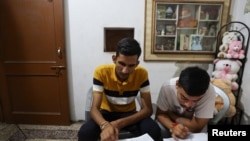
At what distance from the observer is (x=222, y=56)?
82.7 inches

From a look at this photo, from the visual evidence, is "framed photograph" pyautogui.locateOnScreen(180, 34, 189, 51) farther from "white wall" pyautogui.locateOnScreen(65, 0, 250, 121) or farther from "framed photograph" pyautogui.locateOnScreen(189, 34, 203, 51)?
"white wall" pyautogui.locateOnScreen(65, 0, 250, 121)

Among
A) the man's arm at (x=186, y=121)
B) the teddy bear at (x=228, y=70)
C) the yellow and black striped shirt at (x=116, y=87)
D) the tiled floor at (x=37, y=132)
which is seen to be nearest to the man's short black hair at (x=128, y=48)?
the yellow and black striped shirt at (x=116, y=87)

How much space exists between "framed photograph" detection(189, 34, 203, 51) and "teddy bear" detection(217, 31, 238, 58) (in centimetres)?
21

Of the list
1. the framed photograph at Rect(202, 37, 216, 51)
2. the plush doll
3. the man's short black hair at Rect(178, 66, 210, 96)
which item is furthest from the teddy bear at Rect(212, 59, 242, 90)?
the man's short black hair at Rect(178, 66, 210, 96)

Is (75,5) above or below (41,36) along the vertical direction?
above

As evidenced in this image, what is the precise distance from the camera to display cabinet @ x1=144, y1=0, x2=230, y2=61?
2.14 m

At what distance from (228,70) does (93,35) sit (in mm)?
1402

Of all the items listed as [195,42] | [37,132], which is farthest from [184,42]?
[37,132]

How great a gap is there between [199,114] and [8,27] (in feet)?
6.49

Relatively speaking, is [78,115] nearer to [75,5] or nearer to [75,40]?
[75,40]

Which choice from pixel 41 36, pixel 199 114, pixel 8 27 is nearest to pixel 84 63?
pixel 41 36

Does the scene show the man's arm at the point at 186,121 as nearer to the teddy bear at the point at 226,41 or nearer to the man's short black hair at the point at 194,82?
the man's short black hair at the point at 194,82

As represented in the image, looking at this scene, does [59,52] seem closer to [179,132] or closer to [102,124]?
[102,124]

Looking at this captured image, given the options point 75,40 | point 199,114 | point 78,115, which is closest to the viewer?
point 199,114
